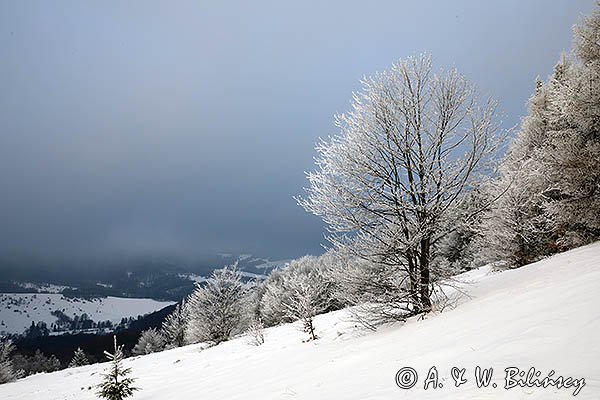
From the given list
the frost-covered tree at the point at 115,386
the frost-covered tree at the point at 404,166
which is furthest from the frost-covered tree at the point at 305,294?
the frost-covered tree at the point at 115,386

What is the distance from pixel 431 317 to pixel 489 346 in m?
3.38

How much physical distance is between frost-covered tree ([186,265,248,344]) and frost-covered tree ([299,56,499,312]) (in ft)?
75.9

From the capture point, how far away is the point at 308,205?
9031 millimetres

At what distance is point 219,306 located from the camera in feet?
96.2

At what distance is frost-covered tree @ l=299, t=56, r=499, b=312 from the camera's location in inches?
330

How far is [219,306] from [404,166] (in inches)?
980

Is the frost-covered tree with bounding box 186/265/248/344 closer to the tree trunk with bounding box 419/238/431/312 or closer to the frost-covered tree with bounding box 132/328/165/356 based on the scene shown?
the tree trunk with bounding box 419/238/431/312

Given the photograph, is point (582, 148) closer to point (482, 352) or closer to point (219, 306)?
point (482, 352)

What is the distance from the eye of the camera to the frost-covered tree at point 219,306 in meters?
28.3

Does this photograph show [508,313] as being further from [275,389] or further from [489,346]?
[275,389]

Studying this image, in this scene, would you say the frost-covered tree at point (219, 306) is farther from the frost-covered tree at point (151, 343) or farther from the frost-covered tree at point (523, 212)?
the frost-covered tree at point (151, 343)

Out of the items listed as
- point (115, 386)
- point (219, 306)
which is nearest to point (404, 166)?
point (115, 386)

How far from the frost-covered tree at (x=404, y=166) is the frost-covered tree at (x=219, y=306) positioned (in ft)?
75.9

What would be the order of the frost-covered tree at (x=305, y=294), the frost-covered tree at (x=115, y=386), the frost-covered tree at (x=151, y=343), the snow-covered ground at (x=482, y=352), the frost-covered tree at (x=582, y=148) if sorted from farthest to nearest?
the frost-covered tree at (x=151, y=343), the frost-covered tree at (x=305, y=294), the frost-covered tree at (x=582, y=148), the frost-covered tree at (x=115, y=386), the snow-covered ground at (x=482, y=352)
